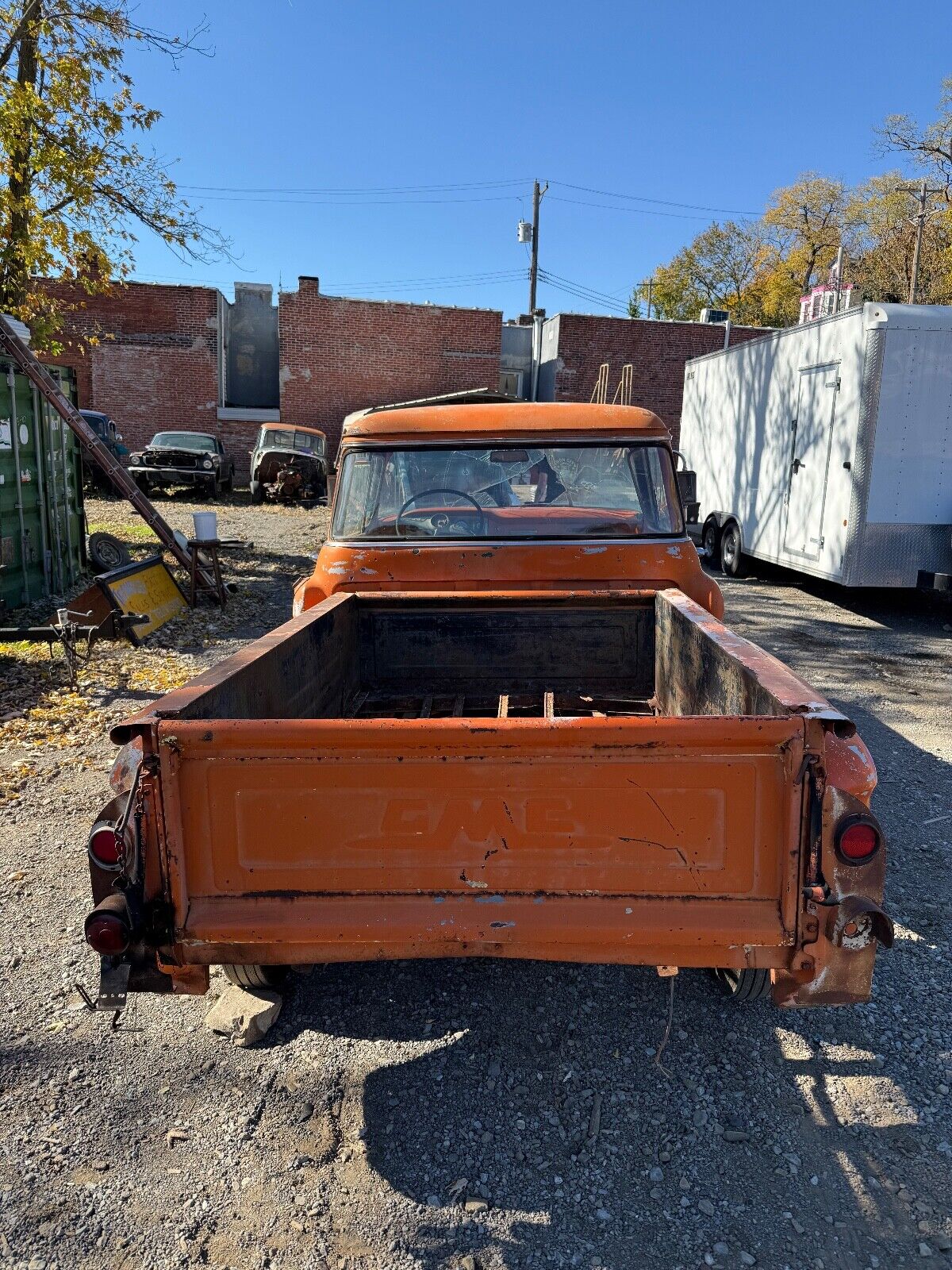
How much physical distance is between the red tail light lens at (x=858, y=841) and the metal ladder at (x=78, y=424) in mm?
8456

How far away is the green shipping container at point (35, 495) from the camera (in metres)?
8.45

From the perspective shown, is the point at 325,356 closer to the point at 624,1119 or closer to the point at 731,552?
the point at 731,552

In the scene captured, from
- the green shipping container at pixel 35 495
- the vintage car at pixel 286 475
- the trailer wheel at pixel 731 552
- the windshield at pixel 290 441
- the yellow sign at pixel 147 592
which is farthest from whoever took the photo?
the windshield at pixel 290 441

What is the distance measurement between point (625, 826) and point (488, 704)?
220 centimetres

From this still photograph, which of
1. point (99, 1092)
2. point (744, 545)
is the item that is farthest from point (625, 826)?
point (744, 545)

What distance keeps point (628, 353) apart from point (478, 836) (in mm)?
26598

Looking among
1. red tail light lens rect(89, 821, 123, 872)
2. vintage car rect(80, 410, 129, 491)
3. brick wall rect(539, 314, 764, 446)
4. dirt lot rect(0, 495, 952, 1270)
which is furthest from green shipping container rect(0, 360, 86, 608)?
brick wall rect(539, 314, 764, 446)

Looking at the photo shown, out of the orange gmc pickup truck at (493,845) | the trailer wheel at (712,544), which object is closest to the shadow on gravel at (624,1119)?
the orange gmc pickup truck at (493,845)

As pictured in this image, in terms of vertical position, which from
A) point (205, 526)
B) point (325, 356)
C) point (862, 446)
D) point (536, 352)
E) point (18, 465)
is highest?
point (536, 352)

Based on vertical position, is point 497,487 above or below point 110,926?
above

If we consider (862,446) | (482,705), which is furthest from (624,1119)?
(862,446)

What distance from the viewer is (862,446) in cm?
859

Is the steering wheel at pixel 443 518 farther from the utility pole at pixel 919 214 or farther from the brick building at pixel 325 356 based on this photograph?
the utility pole at pixel 919 214

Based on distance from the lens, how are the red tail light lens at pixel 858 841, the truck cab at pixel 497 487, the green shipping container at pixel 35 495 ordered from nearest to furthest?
the red tail light lens at pixel 858 841, the truck cab at pixel 497 487, the green shipping container at pixel 35 495
